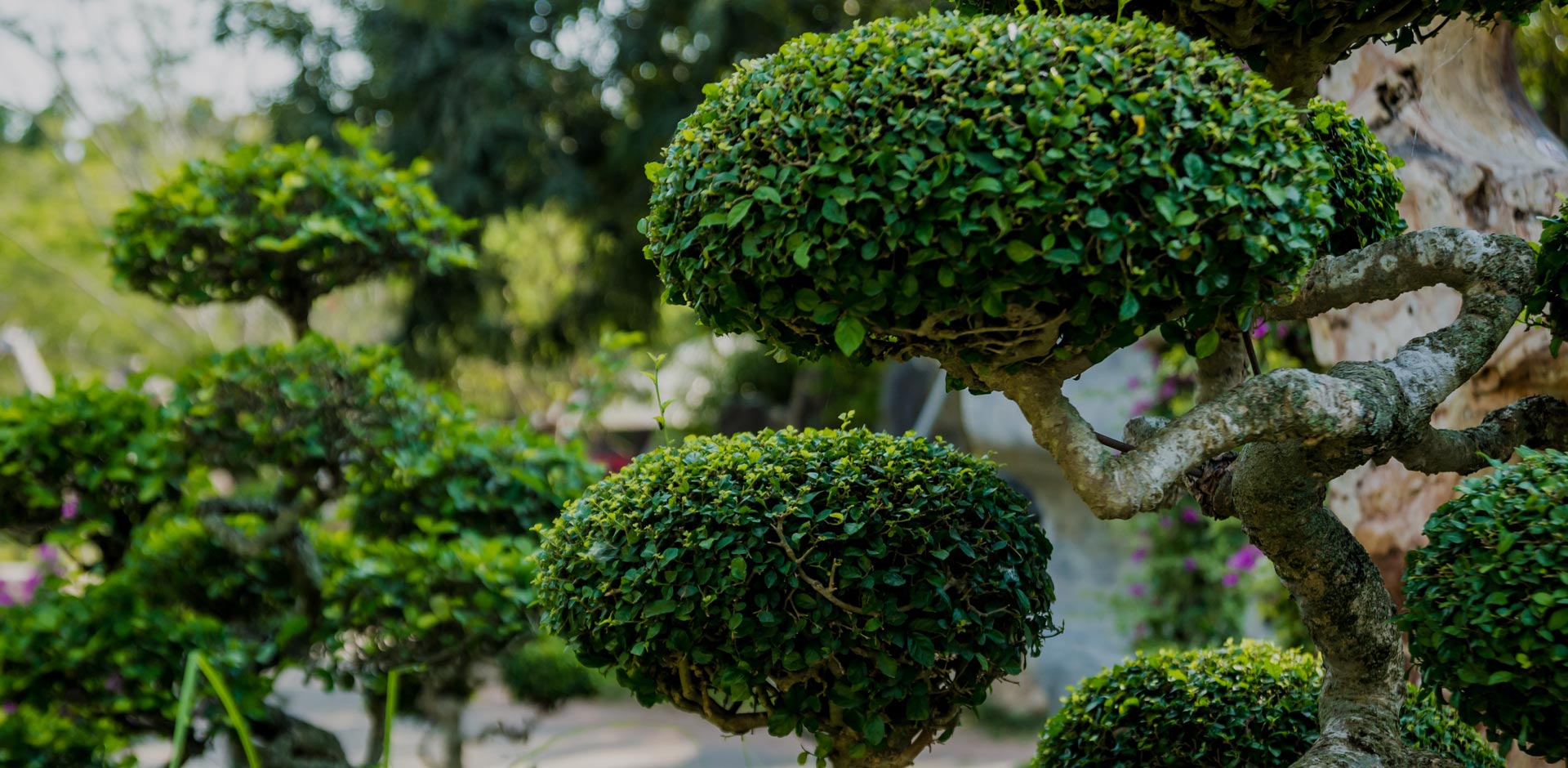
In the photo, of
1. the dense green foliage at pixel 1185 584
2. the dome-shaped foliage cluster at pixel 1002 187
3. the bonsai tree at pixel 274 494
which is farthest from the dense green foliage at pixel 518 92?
the dome-shaped foliage cluster at pixel 1002 187

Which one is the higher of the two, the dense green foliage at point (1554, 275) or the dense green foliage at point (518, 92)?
the dense green foliage at point (518, 92)

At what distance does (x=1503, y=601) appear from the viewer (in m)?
1.54

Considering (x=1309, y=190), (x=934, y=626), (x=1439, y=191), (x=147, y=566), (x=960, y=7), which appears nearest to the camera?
(x=1309, y=190)

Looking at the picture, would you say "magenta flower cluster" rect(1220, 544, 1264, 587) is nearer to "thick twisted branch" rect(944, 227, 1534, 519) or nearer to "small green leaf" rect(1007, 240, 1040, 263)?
"thick twisted branch" rect(944, 227, 1534, 519)

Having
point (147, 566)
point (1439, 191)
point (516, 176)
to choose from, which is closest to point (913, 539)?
point (1439, 191)

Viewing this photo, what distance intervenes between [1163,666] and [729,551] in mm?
1014

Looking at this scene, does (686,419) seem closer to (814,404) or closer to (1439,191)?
(814,404)

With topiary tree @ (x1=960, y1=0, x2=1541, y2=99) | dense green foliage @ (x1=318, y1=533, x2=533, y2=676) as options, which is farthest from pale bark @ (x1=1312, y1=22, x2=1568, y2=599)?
dense green foliage @ (x1=318, y1=533, x2=533, y2=676)

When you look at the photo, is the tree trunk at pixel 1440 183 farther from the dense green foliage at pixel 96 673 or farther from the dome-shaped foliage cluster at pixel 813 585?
the dense green foliage at pixel 96 673

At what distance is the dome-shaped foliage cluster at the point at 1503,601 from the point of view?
1.51 meters

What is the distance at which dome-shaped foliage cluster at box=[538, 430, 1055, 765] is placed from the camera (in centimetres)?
187

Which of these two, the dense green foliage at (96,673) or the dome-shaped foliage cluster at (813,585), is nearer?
the dome-shaped foliage cluster at (813,585)

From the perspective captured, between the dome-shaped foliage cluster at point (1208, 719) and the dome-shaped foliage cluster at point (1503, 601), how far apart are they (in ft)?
1.63

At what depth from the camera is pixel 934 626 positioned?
1.86 metres
